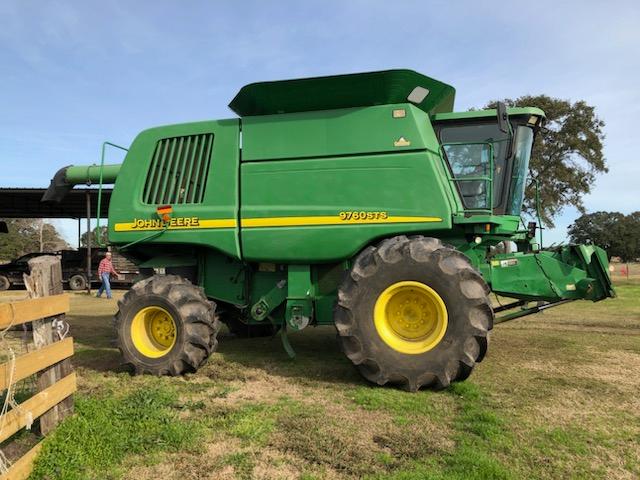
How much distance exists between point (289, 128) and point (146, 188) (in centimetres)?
209

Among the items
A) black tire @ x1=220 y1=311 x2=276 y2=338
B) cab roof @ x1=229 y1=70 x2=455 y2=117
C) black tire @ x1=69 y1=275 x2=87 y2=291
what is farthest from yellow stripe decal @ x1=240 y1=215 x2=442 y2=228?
black tire @ x1=69 y1=275 x2=87 y2=291

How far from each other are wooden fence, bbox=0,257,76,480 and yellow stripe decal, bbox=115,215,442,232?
234 centimetres

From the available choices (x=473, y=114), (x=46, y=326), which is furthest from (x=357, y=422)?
(x=473, y=114)

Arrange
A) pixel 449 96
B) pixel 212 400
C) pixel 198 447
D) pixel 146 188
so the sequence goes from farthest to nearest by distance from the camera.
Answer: pixel 146 188 → pixel 449 96 → pixel 212 400 → pixel 198 447

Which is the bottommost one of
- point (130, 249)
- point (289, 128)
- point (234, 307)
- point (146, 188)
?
point (234, 307)

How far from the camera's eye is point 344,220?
5.53 meters

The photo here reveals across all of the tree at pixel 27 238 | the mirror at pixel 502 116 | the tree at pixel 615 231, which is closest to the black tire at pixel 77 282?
the mirror at pixel 502 116

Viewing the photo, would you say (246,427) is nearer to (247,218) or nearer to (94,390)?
(94,390)

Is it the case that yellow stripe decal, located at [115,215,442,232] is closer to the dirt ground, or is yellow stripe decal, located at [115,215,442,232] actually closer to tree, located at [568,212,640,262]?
the dirt ground

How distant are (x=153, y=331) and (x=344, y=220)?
2685 millimetres

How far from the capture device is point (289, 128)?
587 cm

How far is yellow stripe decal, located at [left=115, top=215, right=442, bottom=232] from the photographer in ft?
17.7

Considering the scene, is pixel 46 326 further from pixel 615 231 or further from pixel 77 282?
pixel 615 231

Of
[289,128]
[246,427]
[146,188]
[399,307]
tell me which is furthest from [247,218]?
[246,427]
